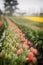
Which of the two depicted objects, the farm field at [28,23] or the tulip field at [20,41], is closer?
the tulip field at [20,41]

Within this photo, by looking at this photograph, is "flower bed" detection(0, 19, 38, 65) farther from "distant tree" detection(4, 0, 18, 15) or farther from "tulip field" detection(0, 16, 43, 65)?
"distant tree" detection(4, 0, 18, 15)

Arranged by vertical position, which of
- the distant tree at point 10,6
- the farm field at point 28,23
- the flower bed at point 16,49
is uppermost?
the distant tree at point 10,6

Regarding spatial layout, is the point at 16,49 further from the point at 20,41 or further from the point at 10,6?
the point at 10,6

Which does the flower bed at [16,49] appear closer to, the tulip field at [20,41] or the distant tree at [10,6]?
the tulip field at [20,41]

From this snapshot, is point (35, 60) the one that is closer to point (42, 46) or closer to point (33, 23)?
point (42, 46)

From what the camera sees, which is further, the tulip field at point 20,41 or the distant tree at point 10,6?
the distant tree at point 10,6

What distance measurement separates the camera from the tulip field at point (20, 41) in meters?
1.72

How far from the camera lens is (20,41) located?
6.01 feet

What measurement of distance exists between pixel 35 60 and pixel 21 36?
31cm

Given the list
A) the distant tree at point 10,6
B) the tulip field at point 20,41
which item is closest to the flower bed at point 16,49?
the tulip field at point 20,41

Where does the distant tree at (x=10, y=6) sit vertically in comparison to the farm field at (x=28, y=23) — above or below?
above

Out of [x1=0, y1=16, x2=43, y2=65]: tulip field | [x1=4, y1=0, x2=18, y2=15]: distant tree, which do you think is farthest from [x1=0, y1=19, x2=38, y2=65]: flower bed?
[x1=4, y1=0, x2=18, y2=15]: distant tree

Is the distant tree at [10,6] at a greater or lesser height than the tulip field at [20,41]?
greater

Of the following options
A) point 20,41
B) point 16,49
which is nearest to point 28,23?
point 20,41
